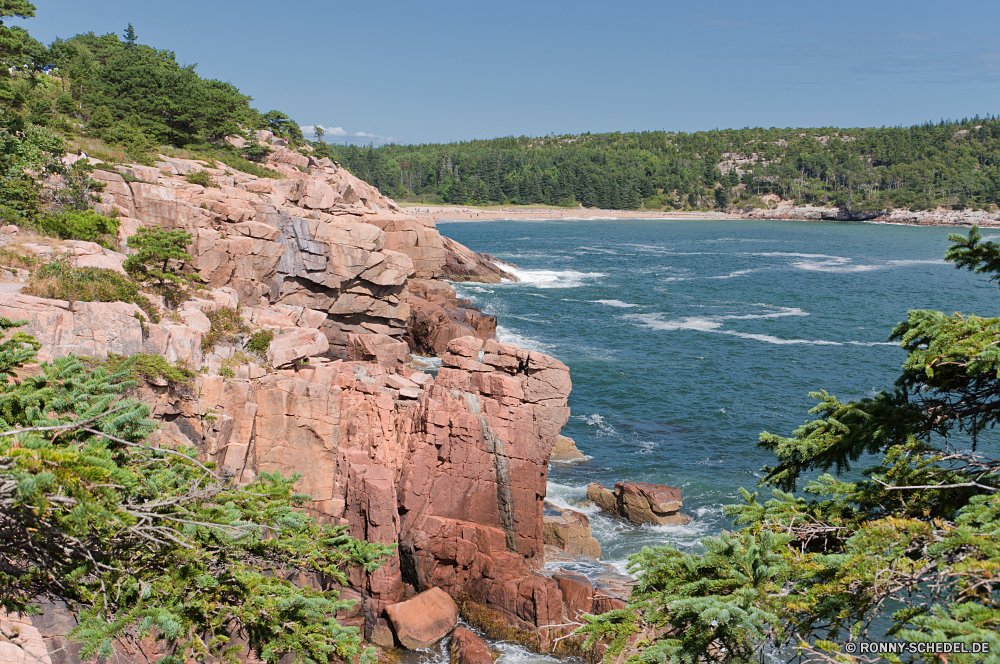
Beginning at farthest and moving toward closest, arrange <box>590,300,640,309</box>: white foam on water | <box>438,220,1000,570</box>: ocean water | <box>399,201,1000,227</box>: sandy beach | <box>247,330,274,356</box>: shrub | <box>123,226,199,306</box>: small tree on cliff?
<box>399,201,1000,227</box>: sandy beach, <box>590,300,640,309</box>: white foam on water, <box>438,220,1000,570</box>: ocean water, <box>123,226,199,306</box>: small tree on cliff, <box>247,330,274,356</box>: shrub

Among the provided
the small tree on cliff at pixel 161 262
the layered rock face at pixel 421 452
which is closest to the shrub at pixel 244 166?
the small tree on cliff at pixel 161 262

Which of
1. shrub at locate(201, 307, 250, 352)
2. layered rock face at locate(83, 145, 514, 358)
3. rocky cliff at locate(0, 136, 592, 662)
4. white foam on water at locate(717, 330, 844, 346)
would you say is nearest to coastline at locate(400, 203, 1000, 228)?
white foam on water at locate(717, 330, 844, 346)

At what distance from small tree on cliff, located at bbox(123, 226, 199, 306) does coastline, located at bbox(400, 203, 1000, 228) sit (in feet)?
423

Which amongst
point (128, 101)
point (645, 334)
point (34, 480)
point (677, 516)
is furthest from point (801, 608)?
point (128, 101)

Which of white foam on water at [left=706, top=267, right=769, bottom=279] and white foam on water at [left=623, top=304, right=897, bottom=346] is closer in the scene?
white foam on water at [left=623, top=304, right=897, bottom=346]

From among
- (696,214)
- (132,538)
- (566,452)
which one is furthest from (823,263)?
(696,214)

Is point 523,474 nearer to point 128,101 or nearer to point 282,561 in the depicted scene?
point 282,561

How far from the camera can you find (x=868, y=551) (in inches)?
260

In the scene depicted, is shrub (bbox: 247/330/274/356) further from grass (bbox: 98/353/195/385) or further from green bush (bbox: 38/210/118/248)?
green bush (bbox: 38/210/118/248)

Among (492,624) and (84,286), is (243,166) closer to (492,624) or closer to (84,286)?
(84,286)

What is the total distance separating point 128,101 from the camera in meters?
42.2

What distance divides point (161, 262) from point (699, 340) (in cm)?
3661

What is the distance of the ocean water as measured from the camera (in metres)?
28.7

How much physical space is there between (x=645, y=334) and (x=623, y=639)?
43.9 m
